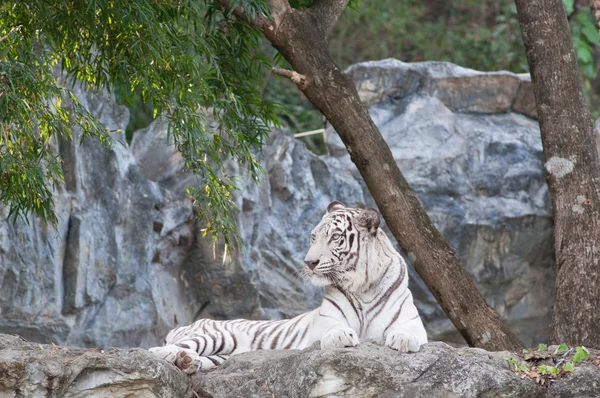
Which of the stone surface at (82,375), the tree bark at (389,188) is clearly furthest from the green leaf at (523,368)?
the stone surface at (82,375)

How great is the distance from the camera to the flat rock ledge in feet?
12.3

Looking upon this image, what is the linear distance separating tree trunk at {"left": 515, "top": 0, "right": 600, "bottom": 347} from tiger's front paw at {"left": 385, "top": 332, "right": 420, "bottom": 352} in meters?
1.82

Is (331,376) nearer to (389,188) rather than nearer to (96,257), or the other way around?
(389,188)

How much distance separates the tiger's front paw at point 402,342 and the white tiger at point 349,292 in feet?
0.61

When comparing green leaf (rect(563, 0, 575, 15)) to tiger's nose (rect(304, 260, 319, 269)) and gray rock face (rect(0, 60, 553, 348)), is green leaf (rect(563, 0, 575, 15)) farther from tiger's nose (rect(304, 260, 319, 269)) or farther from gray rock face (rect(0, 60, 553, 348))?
tiger's nose (rect(304, 260, 319, 269))

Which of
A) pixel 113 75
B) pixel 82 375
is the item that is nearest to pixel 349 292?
pixel 82 375

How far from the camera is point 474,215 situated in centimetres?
863

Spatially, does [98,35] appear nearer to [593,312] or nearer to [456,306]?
[456,306]

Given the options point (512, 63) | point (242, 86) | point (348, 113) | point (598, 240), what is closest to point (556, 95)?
point (598, 240)

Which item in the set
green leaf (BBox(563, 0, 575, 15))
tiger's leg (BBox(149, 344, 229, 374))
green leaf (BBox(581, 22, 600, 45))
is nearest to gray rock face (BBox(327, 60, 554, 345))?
green leaf (BBox(563, 0, 575, 15))

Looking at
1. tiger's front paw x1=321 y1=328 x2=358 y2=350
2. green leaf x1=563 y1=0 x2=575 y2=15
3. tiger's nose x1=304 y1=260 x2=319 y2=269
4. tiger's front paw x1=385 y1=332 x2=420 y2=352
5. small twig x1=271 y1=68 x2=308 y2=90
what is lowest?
tiger's front paw x1=385 y1=332 x2=420 y2=352

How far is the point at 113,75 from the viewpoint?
18.0ft

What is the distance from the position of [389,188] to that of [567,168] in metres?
1.20

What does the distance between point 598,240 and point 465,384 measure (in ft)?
6.89
